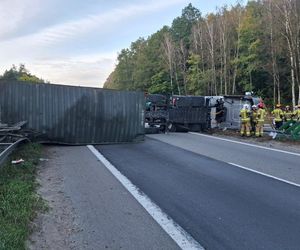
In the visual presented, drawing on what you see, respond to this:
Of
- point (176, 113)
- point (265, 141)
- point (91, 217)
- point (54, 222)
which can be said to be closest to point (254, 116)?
point (265, 141)

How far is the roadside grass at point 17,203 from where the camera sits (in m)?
5.43

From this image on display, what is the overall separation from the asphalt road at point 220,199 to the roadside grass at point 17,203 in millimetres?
2020

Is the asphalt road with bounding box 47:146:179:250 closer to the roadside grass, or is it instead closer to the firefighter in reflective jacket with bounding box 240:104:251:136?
the roadside grass

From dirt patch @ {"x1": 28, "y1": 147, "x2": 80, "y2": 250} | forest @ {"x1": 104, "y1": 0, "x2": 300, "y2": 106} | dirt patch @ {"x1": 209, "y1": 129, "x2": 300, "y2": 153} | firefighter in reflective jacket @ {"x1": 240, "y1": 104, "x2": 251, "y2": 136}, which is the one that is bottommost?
dirt patch @ {"x1": 28, "y1": 147, "x2": 80, "y2": 250}

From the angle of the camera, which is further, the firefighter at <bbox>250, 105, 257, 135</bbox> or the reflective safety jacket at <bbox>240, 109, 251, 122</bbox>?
the firefighter at <bbox>250, 105, 257, 135</bbox>

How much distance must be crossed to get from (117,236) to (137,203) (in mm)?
1854

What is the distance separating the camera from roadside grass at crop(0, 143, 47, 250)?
5434 mm

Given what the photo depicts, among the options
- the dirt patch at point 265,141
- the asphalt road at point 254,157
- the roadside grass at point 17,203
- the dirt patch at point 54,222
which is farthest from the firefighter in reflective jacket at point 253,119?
the dirt patch at point 54,222

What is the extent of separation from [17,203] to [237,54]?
58.2 metres

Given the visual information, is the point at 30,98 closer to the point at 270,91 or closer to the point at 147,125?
the point at 147,125

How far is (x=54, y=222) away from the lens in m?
6.66

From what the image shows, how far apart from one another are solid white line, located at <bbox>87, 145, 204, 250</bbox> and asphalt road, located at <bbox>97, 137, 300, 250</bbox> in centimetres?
A: 10

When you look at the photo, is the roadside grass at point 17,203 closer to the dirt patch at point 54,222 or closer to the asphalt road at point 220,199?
the dirt patch at point 54,222

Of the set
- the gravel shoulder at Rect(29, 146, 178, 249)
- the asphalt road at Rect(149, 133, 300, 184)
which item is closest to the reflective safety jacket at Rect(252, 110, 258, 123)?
the asphalt road at Rect(149, 133, 300, 184)
